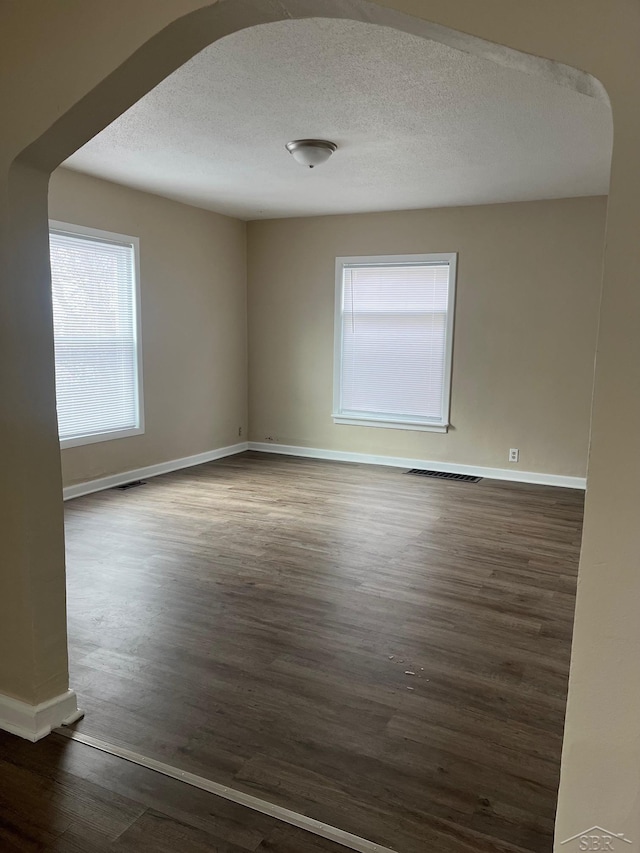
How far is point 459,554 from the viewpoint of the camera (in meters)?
3.78

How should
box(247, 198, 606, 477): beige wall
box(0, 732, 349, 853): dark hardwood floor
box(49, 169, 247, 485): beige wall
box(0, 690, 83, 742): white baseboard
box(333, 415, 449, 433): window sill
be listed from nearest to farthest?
1. box(0, 732, 349, 853): dark hardwood floor
2. box(0, 690, 83, 742): white baseboard
3. box(49, 169, 247, 485): beige wall
4. box(247, 198, 606, 477): beige wall
5. box(333, 415, 449, 433): window sill

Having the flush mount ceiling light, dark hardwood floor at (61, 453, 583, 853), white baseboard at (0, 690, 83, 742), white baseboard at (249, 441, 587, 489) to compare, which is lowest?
dark hardwood floor at (61, 453, 583, 853)

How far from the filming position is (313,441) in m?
6.74

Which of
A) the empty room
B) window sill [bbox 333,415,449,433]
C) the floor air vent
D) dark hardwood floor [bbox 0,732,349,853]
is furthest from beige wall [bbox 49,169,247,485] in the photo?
dark hardwood floor [bbox 0,732,349,853]

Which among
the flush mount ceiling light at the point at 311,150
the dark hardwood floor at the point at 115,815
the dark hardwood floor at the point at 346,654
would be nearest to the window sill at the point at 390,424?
the dark hardwood floor at the point at 346,654

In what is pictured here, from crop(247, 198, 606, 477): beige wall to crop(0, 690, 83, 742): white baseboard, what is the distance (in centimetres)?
461

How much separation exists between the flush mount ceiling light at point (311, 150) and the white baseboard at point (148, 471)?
122 inches

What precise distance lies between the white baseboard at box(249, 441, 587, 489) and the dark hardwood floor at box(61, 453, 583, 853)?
3.41ft

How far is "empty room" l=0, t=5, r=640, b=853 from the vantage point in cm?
160

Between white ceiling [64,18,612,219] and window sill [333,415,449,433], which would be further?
window sill [333,415,449,433]

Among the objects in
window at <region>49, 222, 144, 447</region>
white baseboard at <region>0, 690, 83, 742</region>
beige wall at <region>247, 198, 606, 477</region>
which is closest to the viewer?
white baseboard at <region>0, 690, 83, 742</region>

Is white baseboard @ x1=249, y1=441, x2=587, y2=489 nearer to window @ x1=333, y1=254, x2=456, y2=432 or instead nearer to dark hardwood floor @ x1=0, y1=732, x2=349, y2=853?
window @ x1=333, y1=254, x2=456, y2=432

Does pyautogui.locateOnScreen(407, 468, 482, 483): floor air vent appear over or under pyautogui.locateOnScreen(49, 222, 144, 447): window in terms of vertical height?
under

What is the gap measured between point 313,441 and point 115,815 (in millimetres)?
5196
